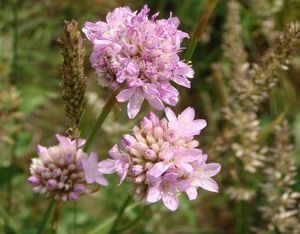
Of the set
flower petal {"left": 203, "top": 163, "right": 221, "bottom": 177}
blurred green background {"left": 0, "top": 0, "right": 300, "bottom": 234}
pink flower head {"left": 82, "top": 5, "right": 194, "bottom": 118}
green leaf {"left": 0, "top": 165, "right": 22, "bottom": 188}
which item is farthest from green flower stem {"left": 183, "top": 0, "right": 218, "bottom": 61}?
green leaf {"left": 0, "top": 165, "right": 22, "bottom": 188}

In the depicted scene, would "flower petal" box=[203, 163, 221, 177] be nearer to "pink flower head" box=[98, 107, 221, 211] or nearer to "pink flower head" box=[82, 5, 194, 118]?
"pink flower head" box=[98, 107, 221, 211]

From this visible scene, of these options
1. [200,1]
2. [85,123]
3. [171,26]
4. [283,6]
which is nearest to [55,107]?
[85,123]

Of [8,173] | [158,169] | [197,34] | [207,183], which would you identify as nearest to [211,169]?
[207,183]

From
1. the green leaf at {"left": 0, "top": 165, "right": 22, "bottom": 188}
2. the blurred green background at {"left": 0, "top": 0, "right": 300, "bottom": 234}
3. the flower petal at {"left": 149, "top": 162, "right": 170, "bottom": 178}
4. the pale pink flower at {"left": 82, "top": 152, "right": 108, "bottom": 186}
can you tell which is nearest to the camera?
the flower petal at {"left": 149, "top": 162, "right": 170, "bottom": 178}

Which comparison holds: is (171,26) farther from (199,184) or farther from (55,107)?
(55,107)

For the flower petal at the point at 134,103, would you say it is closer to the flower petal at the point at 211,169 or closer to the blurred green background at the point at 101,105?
the flower petal at the point at 211,169

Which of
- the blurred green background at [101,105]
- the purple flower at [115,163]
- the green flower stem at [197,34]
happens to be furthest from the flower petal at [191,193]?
the blurred green background at [101,105]
